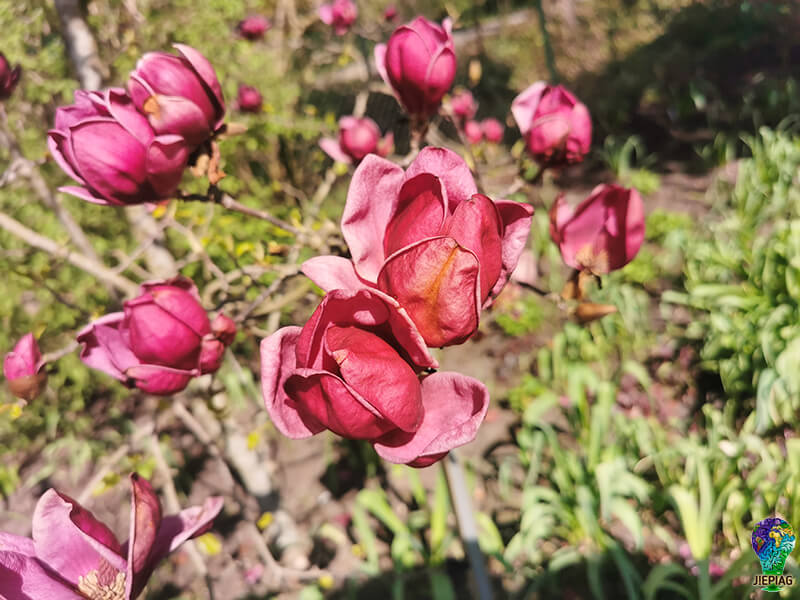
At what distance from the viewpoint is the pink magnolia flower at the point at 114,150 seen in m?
0.61

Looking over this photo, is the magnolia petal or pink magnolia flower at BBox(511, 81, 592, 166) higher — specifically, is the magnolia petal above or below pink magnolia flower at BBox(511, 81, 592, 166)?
above

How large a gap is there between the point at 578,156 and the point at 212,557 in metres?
2.21

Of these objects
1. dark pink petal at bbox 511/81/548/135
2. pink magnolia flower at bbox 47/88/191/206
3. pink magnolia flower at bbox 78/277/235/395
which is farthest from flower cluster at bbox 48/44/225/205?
dark pink petal at bbox 511/81/548/135

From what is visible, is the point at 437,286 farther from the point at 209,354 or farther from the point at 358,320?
the point at 209,354

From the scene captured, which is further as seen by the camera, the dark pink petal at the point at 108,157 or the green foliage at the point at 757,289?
the green foliage at the point at 757,289

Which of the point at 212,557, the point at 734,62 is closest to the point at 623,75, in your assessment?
the point at 734,62

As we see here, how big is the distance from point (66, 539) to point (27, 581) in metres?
0.05

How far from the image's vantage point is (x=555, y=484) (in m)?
2.05

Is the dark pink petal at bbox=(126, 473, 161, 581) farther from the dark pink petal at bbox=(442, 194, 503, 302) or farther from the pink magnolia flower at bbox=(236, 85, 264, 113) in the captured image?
the pink magnolia flower at bbox=(236, 85, 264, 113)

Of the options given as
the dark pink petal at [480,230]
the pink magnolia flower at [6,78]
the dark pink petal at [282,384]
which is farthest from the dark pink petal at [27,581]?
the pink magnolia flower at [6,78]

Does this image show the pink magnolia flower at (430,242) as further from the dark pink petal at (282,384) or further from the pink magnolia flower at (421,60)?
the pink magnolia flower at (421,60)

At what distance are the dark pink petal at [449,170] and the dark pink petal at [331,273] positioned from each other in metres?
0.11

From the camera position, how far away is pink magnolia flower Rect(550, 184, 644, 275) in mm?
749

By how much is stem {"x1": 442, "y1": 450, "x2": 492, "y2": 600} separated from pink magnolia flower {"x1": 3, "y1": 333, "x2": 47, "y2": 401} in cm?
75
